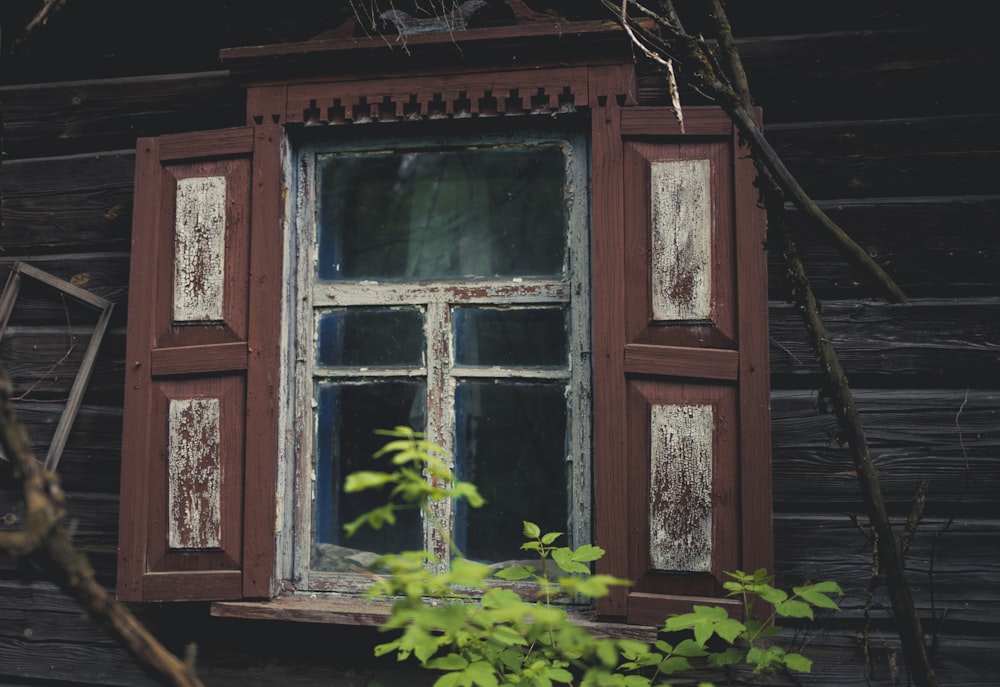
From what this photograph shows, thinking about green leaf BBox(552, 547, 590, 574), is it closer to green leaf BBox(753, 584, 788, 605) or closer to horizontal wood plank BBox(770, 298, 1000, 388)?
green leaf BBox(753, 584, 788, 605)

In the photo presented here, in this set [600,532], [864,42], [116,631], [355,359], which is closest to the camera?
[116,631]

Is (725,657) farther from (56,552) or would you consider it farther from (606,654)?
(56,552)

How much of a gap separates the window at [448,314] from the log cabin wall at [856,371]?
0.23 m

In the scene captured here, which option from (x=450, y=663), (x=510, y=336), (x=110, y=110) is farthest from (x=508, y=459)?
(x=110, y=110)

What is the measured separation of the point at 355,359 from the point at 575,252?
2.42ft

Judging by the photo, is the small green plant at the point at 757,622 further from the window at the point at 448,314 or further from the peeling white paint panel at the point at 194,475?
the peeling white paint panel at the point at 194,475

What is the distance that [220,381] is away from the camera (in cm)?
230

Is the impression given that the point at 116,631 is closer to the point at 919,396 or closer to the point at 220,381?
the point at 220,381

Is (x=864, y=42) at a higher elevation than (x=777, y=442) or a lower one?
higher

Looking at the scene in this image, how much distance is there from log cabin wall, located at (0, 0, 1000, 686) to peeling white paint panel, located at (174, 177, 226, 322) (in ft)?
1.06

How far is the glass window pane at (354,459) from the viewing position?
2.37 m

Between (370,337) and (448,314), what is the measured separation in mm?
254

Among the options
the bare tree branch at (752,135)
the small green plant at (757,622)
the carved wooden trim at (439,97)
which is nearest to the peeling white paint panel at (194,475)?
the carved wooden trim at (439,97)

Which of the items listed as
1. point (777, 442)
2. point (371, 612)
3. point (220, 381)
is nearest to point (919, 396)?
point (777, 442)
